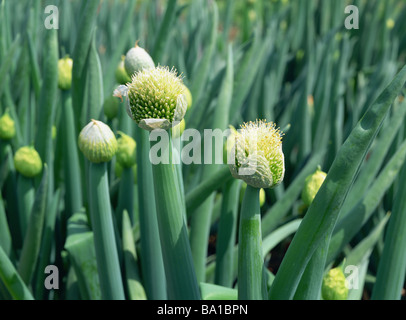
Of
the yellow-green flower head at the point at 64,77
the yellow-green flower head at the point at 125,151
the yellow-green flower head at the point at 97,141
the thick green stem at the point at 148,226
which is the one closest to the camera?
the yellow-green flower head at the point at 97,141

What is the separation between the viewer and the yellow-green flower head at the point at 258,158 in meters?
0.44

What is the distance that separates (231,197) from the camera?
829 millimetres

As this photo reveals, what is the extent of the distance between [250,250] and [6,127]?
667mm

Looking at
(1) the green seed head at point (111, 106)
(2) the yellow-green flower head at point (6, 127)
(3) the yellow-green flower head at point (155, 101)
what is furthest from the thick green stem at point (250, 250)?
(2) the yellow-green flower head at point (6, 127)

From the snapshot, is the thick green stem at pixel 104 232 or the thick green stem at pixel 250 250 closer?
the thick green stem at pixel 250 250

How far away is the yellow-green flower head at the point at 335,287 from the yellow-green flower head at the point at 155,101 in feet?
1.28

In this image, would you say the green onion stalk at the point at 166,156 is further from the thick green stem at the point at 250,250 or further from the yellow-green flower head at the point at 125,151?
the yellow-green flower head at the point at 125,151

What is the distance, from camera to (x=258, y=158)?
433 mm

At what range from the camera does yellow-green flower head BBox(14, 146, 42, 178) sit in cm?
88

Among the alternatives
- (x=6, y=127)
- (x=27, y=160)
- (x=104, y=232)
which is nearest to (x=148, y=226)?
(x=104, y=232)

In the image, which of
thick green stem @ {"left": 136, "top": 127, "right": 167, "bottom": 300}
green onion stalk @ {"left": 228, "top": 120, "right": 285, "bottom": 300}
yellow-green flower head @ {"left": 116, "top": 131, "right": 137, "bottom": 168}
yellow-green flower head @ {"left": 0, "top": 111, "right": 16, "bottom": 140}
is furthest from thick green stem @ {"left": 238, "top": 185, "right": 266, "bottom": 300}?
yellow-green flower head @ {"left": 0, "top": 111, "right": 16, "bottom": 140}

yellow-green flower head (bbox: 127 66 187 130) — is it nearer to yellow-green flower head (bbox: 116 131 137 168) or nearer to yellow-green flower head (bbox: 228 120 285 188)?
yellow-green flower head (bbox: 228 120 285 188)
